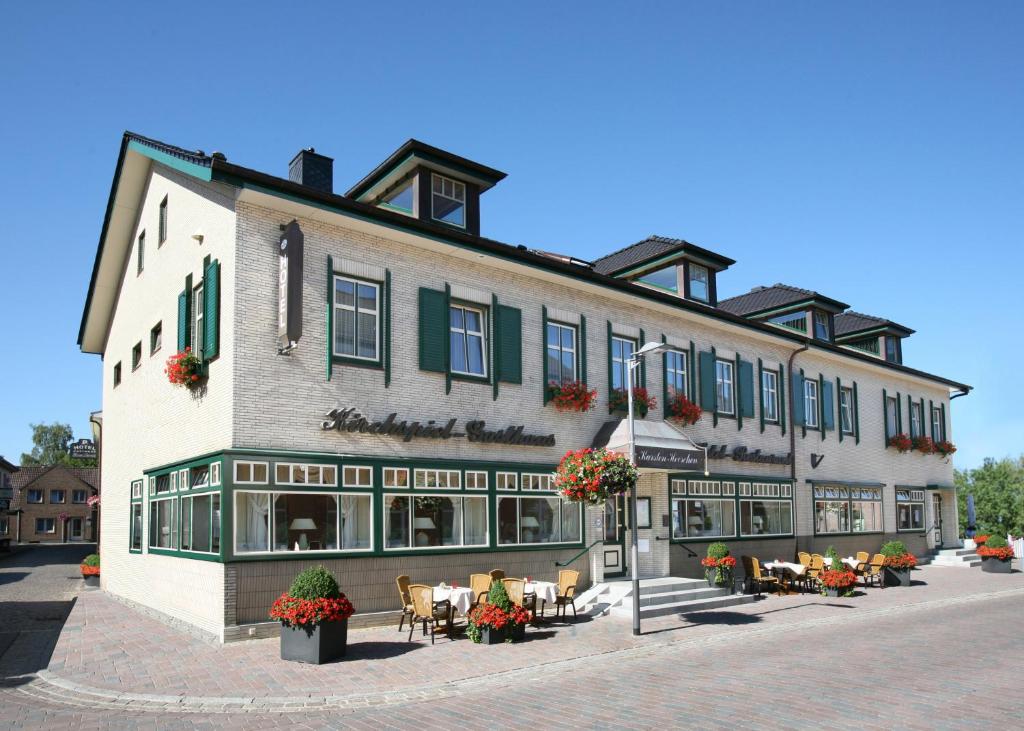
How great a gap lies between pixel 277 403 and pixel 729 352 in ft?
45.2

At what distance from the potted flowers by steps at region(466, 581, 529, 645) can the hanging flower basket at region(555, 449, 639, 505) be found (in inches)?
92.1

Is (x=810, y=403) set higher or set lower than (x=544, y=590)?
higher

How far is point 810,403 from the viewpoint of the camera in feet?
88.8

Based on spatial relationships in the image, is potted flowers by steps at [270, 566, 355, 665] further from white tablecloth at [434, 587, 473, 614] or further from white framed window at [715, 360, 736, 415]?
white framed window at [715, 360, 736, 415]

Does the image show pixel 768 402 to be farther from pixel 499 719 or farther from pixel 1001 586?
pixel 499 719

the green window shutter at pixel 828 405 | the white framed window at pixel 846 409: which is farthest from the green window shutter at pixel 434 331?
the white framed window at pixel 846 409

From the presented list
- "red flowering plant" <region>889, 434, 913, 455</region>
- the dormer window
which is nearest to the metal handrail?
the dormer window

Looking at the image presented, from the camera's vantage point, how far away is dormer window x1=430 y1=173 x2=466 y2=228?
18359 millimetres

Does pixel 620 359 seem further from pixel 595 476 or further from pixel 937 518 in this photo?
pixel 937 518

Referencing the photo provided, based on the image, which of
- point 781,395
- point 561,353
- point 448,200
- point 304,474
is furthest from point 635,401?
point 304,474

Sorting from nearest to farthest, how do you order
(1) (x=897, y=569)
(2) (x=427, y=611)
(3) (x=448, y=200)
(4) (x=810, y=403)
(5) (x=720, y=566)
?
(2) (x=427, y=611)
(3) (x=448, y=200)
(5) (x=720, y=566)
(1) (x=897, y=569)
(4) (x=810, y=403)

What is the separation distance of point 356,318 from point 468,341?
267 cm

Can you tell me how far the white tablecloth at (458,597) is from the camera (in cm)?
1423

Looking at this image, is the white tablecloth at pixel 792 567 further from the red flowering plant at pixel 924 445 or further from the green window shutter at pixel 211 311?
the green window shutter at pixel 211 311
